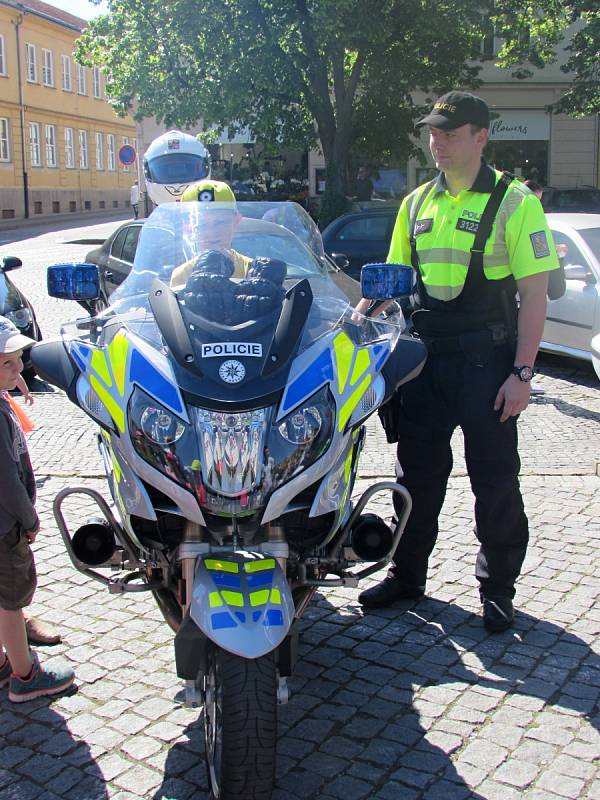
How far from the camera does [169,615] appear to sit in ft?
10.6

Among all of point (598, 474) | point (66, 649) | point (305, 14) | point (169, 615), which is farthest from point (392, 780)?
point (305, 14)

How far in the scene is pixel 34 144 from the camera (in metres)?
47.2

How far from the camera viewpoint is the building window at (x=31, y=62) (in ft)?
153

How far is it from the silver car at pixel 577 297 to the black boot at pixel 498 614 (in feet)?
18.6

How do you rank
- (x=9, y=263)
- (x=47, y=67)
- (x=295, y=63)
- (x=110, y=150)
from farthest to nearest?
(x=110, y=150) < (x=47, y=67) < (x=295, y=63) < (x=9, y=263)

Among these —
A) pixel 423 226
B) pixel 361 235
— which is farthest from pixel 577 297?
pixel 423 226

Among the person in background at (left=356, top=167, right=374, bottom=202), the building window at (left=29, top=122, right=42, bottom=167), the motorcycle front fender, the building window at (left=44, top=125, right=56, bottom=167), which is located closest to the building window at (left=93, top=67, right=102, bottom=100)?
the building window at (left=44, top=125, right=56, bottom=167)

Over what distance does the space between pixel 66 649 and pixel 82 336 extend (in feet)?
4.84

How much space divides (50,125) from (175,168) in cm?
4429

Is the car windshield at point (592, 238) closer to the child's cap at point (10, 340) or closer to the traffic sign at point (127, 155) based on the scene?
the child's cap at point (10, 340)

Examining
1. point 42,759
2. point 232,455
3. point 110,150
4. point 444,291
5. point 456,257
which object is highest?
point 110,150

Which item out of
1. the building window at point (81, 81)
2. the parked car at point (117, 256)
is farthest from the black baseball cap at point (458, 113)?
the building window at point (81, 81)

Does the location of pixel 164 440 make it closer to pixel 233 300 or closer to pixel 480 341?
pixel 233 300

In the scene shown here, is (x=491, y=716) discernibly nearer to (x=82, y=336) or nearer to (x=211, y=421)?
(x=211, y=421)
